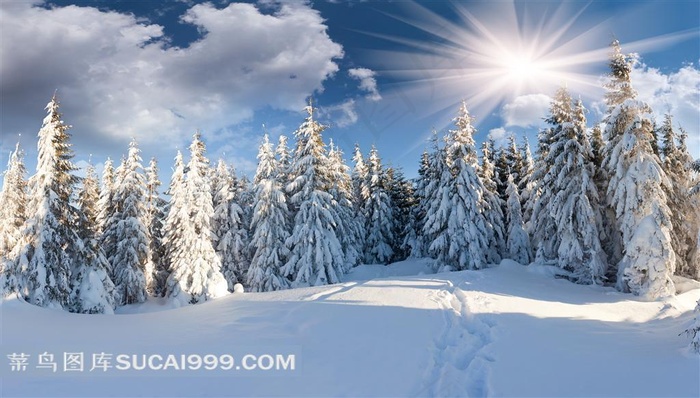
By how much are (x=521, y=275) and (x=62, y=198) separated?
26240 millimetres

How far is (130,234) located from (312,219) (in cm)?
1427

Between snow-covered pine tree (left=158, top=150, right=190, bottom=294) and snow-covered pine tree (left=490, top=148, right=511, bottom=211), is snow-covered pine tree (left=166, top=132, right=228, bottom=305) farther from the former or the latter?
snow-covered pine tree (left=490, top=148, right=511, bottom=211)

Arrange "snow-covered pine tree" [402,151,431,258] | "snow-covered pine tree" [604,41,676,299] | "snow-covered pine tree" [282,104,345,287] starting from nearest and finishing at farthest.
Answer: "snow-covered pine tree" [604,41,676,299] → "snow-covered pine tree" [282,104,345,287] → "snow-covered pine tree" [402,151,431,258]

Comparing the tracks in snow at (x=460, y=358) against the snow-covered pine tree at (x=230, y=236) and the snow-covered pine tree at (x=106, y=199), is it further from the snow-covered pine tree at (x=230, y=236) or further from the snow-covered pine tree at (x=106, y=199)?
the snow-covered pine tree at (x=106, y=199)

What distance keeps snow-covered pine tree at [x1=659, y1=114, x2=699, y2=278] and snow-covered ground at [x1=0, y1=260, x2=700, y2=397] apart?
7.84m

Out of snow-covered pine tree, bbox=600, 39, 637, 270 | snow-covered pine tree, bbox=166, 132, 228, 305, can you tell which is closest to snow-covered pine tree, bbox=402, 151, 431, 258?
snow-covered pine tree, bbox=600, 39, 637, 270

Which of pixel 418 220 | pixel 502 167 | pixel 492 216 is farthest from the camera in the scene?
pixel 418 220

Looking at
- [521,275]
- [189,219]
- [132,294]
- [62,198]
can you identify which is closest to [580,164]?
[521,275]

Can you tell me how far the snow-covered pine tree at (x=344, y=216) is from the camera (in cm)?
3215

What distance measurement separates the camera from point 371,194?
42.9 metres

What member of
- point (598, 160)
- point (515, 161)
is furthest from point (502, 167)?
point (598, 160)

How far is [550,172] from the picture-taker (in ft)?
82.9

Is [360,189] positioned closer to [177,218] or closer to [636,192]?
[177,218]

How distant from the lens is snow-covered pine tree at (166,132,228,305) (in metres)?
28.3
